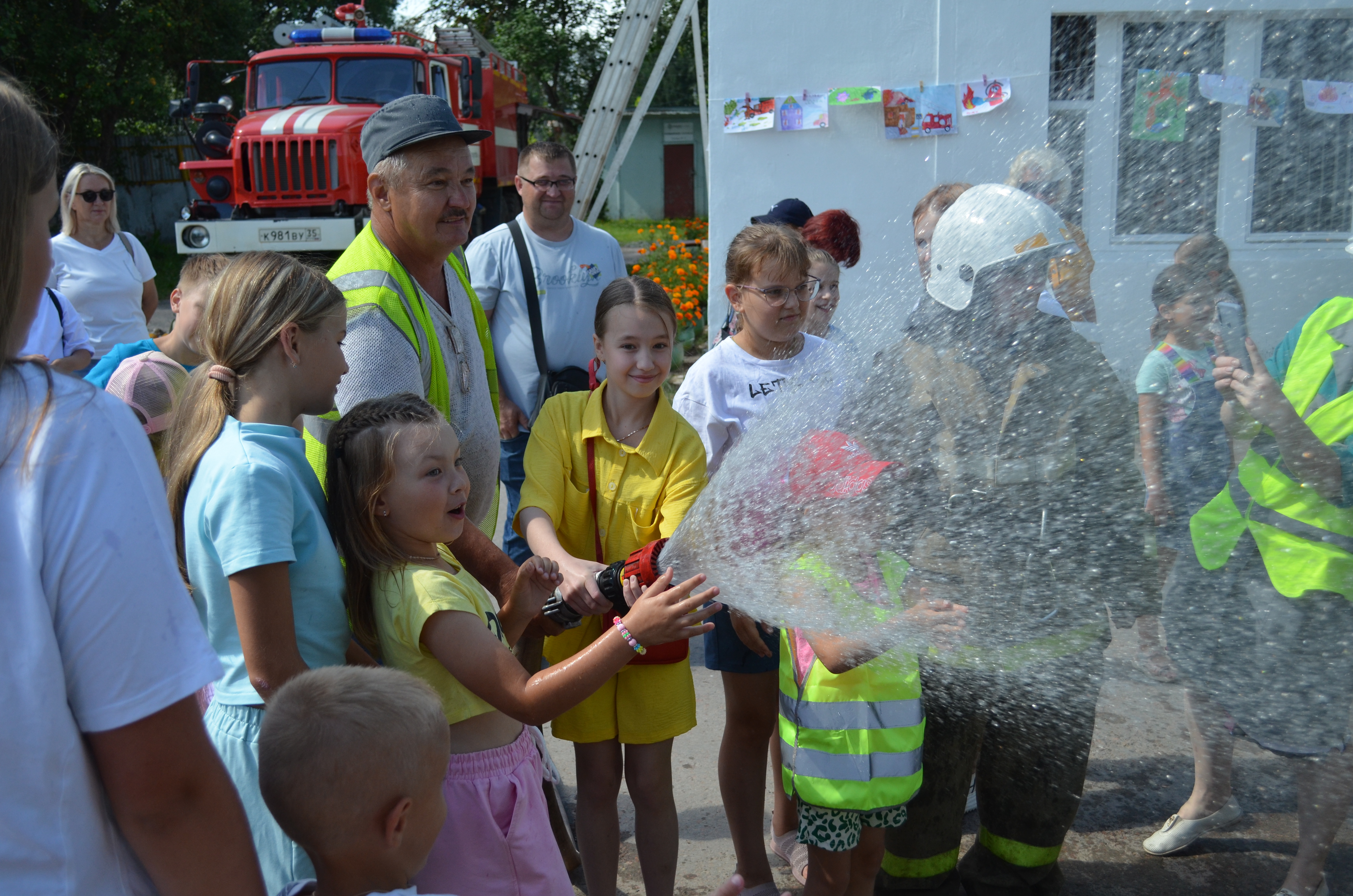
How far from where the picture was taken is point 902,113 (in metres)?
6.71

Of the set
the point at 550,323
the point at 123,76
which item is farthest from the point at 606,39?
the point at 550,323

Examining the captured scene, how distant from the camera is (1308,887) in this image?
2.77 metres

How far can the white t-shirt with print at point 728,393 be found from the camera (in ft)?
10.0

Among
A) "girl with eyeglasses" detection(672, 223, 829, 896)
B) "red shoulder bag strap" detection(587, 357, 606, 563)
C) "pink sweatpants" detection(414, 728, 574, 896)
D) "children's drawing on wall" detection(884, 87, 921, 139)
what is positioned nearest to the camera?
"pink sweatpants" detection(414, 728, 574, 896)

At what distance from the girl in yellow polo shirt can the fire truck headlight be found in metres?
10.3

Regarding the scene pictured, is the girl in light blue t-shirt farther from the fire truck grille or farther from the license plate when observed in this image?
the fire truck grille

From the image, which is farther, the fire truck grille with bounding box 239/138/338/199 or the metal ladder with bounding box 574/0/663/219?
the fire truck grille with bounding box 239/138/338/199

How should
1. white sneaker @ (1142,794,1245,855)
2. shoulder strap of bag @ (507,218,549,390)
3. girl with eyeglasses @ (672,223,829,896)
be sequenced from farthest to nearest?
shoulder strap of bag @ (507,218,549,390), white sneaker @ (1142,794,1245,855), girl with eyeglasses @ (672,223,829,896)

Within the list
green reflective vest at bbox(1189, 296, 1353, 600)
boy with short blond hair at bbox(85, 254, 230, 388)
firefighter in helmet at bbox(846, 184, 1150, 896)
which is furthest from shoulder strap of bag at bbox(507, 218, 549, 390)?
green reflective vest at bbox(1189, 296, 1353, 600)

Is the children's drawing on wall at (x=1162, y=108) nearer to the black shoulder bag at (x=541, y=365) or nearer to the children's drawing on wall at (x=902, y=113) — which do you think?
the children's drawing on wall at (x=902, y=113)

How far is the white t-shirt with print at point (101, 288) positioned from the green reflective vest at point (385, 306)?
140 inches

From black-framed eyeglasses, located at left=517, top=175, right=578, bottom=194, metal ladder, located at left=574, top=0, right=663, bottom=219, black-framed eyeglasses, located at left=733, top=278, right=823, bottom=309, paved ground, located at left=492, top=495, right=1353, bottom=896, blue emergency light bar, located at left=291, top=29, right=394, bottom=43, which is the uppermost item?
blue emergency light bar, located at left=291, top=29, right=394, bottom=43

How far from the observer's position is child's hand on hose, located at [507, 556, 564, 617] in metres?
2.24

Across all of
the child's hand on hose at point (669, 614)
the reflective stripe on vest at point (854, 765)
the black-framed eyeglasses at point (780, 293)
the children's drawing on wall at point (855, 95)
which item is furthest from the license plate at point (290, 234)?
the child's hand on hose at point (669, 614)
